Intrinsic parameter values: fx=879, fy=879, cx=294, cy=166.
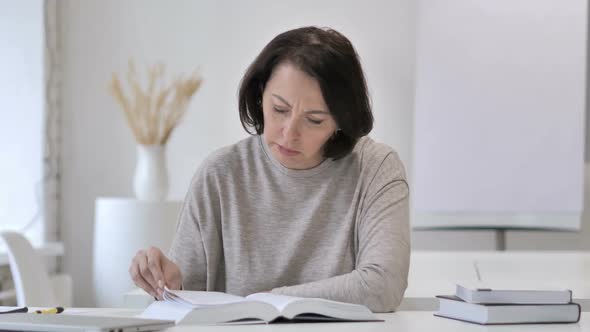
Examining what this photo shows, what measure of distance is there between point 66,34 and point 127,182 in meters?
0.82

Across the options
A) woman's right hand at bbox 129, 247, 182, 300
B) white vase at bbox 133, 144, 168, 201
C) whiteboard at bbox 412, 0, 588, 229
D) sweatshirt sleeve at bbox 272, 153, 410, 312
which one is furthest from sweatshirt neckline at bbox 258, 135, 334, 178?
whiteboard at bbox 412, 0, 588, 229

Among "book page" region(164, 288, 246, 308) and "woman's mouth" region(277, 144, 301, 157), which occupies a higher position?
"woman's mouth" region(277, 144, 301, 157)

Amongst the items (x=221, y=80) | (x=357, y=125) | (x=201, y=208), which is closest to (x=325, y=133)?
(x=357, y=125)

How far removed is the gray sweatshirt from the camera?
72.3 inches

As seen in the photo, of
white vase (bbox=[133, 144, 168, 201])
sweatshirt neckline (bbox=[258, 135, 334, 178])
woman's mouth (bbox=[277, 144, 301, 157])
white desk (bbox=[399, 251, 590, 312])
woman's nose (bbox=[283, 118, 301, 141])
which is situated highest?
woman's nose (bbox=[283, 118, 301, 141])

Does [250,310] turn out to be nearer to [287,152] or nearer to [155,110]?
[287,152]

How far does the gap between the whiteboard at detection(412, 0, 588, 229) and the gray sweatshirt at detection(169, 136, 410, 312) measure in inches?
86.2

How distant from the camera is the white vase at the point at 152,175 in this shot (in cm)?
395

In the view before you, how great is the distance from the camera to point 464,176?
403cm

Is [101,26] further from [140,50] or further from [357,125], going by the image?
[357,125]

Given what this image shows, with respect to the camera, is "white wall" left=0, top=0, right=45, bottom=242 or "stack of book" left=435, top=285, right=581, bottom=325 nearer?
"stack of book" left=435, top=285, right=581, bottom=325

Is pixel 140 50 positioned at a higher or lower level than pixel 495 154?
higher

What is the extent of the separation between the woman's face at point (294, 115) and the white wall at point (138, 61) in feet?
8.71

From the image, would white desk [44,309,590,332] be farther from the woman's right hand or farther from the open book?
the woman's right hand
